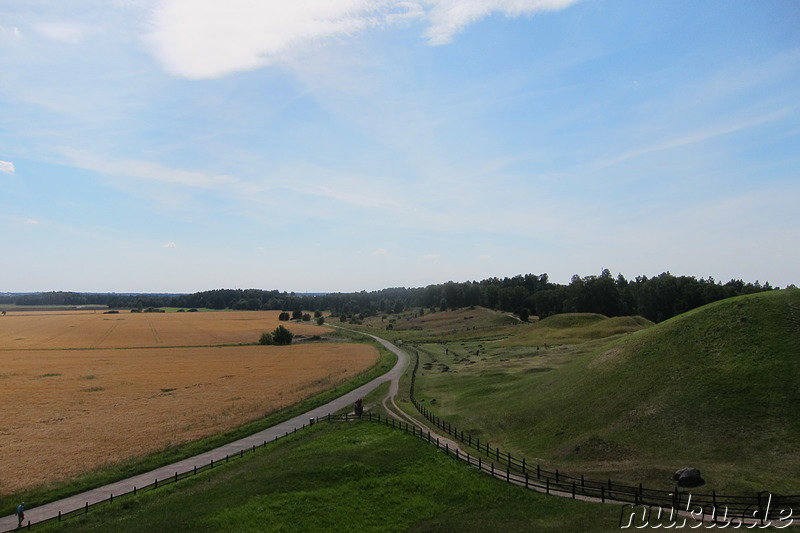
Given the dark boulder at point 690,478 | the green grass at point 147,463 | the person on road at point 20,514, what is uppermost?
the dark boulder at point 690,478

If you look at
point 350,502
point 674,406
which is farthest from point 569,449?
point 350,502

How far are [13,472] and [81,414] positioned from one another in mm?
24628

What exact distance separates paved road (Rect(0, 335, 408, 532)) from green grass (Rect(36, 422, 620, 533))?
3.50 meters

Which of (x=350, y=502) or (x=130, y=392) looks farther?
(x=130, y=392)

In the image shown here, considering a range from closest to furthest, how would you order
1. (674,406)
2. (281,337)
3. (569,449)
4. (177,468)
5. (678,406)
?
(569,449) → (678,406) → (674,406) → (177,468) → (281,337)

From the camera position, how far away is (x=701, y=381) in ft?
133

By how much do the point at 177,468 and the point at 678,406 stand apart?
145ft

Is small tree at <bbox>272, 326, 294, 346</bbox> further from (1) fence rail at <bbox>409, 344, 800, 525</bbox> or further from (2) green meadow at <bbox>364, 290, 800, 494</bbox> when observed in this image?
(1) fence rail at <bbox>409, 344, 800, 525</bbox>

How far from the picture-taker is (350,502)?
A: 31984mm

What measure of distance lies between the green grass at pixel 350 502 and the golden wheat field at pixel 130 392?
14.2 metres

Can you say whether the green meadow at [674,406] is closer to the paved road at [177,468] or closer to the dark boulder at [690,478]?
the dark boulder at [690,478]

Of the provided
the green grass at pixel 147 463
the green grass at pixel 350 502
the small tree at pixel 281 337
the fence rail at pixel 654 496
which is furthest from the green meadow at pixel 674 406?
the small tree at pixel 281 337

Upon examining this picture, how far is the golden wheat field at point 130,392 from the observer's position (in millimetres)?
47838

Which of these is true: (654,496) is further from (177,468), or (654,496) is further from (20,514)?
(20,514)
